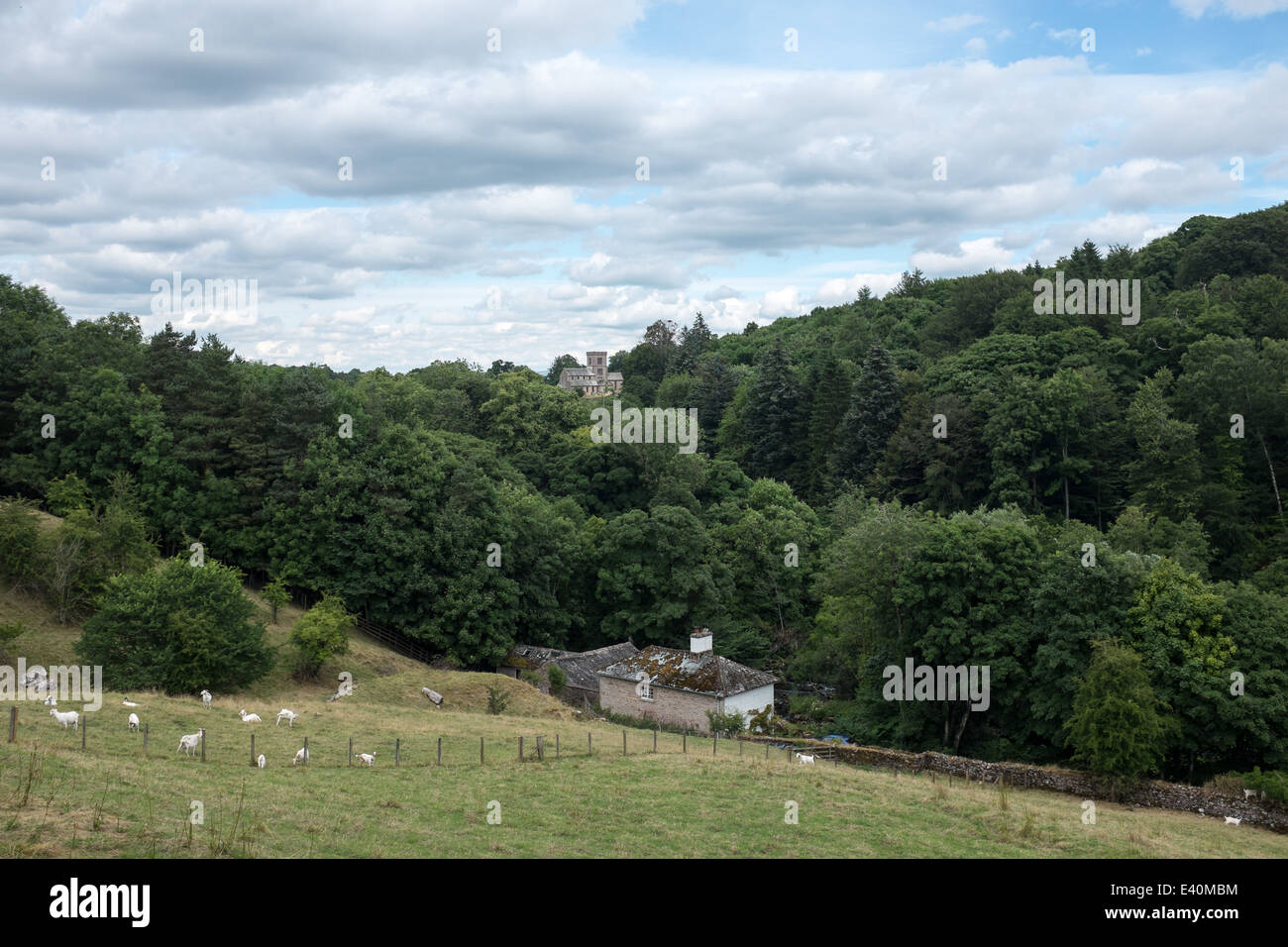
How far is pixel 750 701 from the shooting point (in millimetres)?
41125

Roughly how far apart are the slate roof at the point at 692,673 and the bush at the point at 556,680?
2.09 m

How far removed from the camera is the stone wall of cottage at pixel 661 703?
39812 millimetres

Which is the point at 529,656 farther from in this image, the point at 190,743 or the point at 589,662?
the point at 190,743

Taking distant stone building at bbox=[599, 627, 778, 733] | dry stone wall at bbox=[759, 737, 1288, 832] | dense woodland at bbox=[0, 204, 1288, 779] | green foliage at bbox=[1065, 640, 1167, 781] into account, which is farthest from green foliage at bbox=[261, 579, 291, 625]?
green foliage at bbox=[1065, 640, 1167, 781]

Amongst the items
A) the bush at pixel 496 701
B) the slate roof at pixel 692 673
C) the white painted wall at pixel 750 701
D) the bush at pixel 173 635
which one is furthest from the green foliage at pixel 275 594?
the white painted wall at pixel 750 701

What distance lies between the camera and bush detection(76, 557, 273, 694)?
31344mm

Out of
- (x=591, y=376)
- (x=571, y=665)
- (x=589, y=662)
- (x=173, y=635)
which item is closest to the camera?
(x=173, y=635)

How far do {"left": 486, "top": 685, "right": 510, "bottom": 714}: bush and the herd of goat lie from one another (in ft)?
27.0

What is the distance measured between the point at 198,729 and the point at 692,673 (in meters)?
22.6

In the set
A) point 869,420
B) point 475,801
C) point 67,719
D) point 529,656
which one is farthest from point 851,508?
point 67,719

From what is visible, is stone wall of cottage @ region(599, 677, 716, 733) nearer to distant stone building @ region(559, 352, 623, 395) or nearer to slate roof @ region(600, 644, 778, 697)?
slate roof @ region(600, 644, 778, 697)

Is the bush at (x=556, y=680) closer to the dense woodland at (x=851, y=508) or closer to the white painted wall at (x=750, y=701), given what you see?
the dense woodland at (x=851, y=508)
